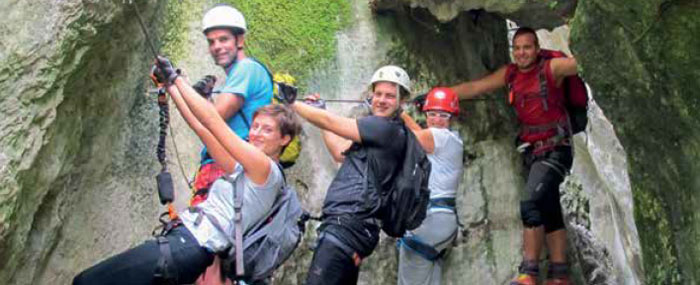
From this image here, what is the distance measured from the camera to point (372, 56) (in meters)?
10.1

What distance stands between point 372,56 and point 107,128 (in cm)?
330

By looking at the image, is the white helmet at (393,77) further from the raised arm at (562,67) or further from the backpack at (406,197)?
the raised arm at (562,67)

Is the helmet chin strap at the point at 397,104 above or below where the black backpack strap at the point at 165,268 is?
above

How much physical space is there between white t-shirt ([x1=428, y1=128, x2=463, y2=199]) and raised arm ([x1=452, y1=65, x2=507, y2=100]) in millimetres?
876

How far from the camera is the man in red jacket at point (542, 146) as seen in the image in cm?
905

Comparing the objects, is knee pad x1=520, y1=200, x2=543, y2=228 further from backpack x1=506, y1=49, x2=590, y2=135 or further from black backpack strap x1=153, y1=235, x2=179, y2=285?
black backpack strap x1=153, y1=235, x2=179, y2=285

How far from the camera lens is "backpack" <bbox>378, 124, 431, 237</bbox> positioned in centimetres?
718

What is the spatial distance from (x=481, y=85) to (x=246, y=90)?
3499 mm

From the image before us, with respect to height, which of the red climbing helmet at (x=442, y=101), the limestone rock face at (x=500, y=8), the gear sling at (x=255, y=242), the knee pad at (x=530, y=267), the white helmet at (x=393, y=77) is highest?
the limestone rock face at (x=500, y=8)

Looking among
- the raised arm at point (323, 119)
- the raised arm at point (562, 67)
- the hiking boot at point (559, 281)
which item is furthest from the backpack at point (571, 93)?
the raised arm at point (323, 119)

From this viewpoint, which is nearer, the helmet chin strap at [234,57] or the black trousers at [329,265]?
the black trousers at [329,265]

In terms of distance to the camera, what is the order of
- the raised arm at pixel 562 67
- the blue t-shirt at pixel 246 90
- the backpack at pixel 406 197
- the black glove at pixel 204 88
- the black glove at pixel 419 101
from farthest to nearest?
1. the black glove at pixel 419 101
2. the raised arm at pixel 562 67
3. the backpack at pixel 406 197
4. the blue t-shirt at pixel 246 90
5. the black glove at pixel 204 88

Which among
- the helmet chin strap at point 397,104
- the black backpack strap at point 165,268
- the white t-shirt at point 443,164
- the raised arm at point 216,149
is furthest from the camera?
the white t-shirt at point 443,164

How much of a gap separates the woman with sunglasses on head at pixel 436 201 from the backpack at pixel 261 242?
2.47 metres
